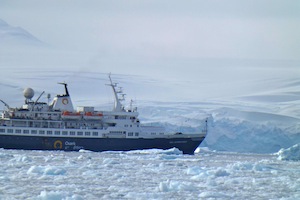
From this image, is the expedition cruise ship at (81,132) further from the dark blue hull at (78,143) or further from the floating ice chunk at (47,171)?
the floating ice chunk at (47,171)

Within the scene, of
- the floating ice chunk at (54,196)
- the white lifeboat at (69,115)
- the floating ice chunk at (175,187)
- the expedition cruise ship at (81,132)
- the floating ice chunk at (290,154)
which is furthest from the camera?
the white lifeboat at (69,115)

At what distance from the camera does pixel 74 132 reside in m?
48.8

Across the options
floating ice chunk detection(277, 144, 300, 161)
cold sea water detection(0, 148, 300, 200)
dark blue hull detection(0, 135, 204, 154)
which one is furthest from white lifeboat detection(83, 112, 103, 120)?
cold sea water detection(0, 148, 300, 200)

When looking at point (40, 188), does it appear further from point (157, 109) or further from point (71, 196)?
point (157, 109)

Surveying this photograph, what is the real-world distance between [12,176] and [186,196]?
6.72 metres

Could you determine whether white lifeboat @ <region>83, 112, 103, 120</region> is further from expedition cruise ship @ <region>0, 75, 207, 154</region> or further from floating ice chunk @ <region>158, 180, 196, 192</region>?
floating ice chunk @ <region>158, 180, 196, 192</region>

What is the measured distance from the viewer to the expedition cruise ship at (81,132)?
158 feet

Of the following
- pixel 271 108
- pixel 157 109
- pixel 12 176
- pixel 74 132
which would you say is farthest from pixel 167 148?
pixel 12 176

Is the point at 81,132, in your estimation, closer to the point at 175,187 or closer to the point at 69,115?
the point at 69,115

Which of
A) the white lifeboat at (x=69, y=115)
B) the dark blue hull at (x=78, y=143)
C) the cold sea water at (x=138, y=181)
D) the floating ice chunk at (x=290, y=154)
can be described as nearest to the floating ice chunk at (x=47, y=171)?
the cold sea water at (x=138, y=181)

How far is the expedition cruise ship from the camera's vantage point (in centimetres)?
4822

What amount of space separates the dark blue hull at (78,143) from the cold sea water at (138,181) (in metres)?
13.9

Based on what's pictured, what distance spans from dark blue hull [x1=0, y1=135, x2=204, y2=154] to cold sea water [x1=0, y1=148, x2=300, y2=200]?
13938mm

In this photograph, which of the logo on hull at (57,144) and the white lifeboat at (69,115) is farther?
the white lifeboat at (69,115)
